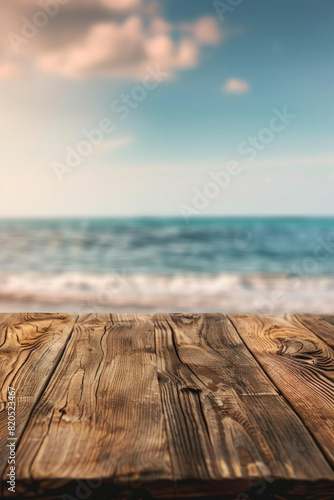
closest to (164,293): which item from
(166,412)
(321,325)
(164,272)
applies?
(164,272)

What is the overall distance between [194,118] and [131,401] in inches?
617

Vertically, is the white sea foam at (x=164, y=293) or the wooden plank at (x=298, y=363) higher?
the white sea foam at (x=164, y=293)

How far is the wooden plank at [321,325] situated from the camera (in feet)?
4.15

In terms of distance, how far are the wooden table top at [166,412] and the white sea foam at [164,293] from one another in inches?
119

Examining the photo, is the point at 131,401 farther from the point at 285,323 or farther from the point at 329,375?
the point at 285,323

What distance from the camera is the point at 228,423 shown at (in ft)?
2.40

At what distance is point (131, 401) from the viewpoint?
0.82m

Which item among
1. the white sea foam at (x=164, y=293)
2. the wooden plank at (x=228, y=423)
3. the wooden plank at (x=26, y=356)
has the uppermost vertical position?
the white sea foam at (x=164, y=293)

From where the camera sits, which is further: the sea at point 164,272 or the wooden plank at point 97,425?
the sea at point 164,272

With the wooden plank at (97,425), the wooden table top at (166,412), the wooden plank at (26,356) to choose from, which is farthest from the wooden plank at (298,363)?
the wooden plank at (26,356)

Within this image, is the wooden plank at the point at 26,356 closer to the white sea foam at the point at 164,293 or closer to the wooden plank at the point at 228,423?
the wooden plank at the point at 228,423

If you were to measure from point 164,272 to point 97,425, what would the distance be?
688cm

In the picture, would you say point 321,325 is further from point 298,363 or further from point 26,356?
point 26,356

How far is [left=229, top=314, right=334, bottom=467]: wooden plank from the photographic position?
765mm
